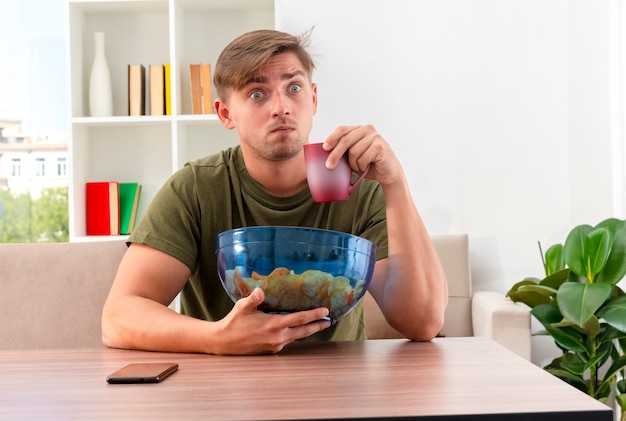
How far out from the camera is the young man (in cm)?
126

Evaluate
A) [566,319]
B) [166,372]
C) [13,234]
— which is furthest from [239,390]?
[13,234]

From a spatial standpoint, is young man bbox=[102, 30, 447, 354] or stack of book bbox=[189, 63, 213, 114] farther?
stack of book bbox=[189, 63, 213, 114]

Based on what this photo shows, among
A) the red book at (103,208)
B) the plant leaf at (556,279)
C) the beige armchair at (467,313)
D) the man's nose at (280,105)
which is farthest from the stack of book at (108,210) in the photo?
the man's nose at (280,105)

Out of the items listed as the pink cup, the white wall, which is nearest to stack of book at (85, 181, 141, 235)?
the white wall

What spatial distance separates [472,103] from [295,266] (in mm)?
2657

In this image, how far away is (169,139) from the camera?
12.5 feet

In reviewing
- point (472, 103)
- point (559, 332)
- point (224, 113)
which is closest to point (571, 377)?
point (559, 332)

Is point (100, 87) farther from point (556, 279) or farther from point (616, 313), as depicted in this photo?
point (616, 313)

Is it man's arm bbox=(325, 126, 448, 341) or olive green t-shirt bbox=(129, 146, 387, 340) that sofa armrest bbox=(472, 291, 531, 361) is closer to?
olive green t-shirt bbox=(129, 146, 387, 340)

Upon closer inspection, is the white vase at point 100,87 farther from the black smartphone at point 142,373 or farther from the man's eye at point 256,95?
the black smartphone at point 142,373

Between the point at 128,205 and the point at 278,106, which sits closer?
the point at 278,106

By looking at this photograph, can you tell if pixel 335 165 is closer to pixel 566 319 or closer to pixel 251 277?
pixel 251 277

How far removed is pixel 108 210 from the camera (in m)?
3.63

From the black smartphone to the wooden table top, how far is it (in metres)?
0.01
